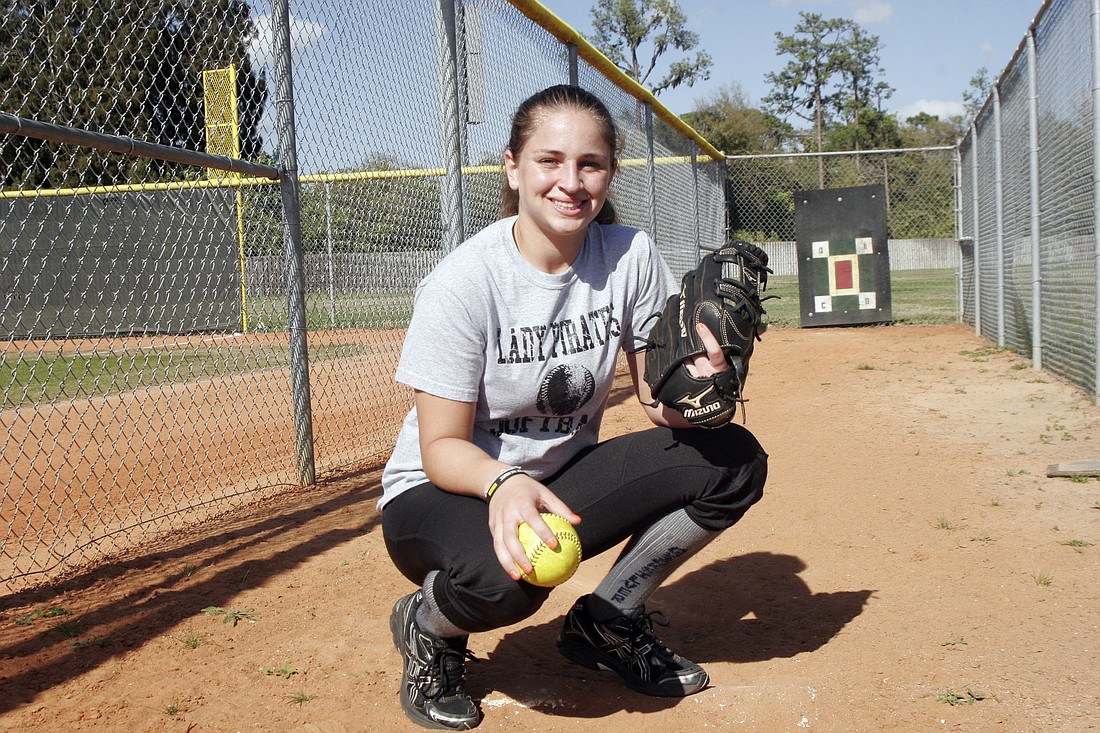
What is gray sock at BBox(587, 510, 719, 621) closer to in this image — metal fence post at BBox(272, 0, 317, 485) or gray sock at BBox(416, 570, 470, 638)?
gray sock at BBox(416, 570, 470, 638)

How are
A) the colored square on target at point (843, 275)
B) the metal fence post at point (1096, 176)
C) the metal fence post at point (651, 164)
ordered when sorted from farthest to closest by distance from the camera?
the colored square on target at point (843, 275) < the metal fence post at point (651, 164) < the metal fence post at point (1096, 176)

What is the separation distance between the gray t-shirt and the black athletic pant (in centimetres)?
12

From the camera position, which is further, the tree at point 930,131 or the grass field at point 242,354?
the tree at point 930,131

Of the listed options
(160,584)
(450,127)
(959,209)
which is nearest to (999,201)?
(959,209)

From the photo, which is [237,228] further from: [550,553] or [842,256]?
[842,256]

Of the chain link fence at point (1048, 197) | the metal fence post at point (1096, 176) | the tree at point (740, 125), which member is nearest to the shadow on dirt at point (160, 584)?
the metal fence post at point (1096, 176)

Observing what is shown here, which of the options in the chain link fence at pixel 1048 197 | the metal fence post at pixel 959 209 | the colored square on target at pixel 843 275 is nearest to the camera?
the chain link fence at pixel 1048 197

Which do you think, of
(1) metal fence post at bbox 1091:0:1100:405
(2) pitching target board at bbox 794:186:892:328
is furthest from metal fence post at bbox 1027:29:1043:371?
(2) pitching target board at bbox 794:186:892:328

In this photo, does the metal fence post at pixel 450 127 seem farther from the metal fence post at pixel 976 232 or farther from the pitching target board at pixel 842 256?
the pitching target board at pixel 842 256

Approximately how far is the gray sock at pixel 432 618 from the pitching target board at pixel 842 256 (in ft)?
40.5

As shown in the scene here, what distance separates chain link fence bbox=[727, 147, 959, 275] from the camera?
56.2 ft


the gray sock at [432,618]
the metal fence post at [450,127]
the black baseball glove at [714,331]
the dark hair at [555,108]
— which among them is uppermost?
the metal fence post at [450,127]

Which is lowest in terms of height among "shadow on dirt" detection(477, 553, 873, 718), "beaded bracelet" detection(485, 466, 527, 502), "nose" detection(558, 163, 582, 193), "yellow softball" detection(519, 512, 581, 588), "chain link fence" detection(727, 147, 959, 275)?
"shadow on dirt" detection(477, 553, 873, 718)

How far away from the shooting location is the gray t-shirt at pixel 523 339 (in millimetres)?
2402
